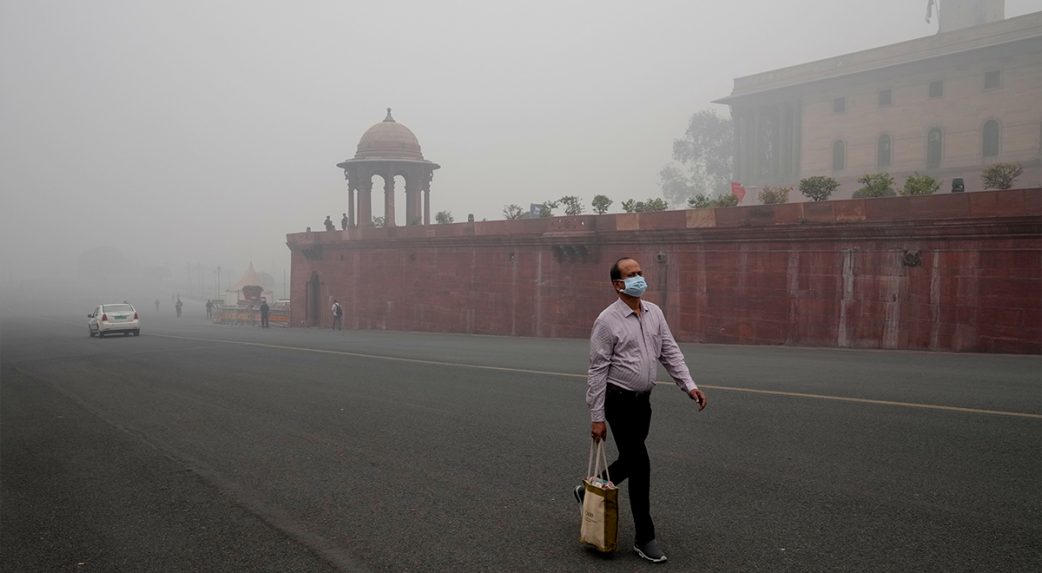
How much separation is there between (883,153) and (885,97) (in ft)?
12.7

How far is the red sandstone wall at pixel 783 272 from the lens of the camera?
15.4 metres

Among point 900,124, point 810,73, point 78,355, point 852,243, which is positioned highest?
point 810,73

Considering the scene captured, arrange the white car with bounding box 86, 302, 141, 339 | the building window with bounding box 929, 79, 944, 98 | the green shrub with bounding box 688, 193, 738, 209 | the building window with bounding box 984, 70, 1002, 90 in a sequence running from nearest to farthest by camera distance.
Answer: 1. the green shrub with bounding box 688, 193, 738, 209
2. the white car with bounding box 86, 302, 141, 339
3. the building window with bounding box 984, 70, 1002, 90
4. the building window with bounding box 929, 79, 944, 98

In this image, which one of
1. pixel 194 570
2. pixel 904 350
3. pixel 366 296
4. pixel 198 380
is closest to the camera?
pixel 194 570

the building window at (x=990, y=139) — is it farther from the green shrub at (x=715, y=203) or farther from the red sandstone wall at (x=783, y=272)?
the red sandstone wall at (x=783, y=272)

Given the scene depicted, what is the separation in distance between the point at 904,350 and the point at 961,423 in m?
10.3

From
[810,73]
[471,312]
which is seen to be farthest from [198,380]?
[810,73]

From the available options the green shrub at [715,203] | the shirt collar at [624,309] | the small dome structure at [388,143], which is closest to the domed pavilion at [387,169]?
the small dome structure at [388,143]

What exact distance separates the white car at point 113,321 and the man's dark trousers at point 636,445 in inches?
1048

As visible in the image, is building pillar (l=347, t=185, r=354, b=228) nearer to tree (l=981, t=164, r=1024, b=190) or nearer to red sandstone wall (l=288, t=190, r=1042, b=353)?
red sandstone wall (l=288, t=190, r=1042, b=353)

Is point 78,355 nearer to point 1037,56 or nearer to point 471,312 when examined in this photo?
point 471,312

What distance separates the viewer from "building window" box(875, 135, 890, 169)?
47412mm

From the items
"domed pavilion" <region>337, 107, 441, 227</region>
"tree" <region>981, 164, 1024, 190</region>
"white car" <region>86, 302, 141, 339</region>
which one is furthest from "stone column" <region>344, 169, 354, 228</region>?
"tree" <region>981, 164, 1024, 190</region>

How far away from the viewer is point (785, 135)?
5553 centimetres
